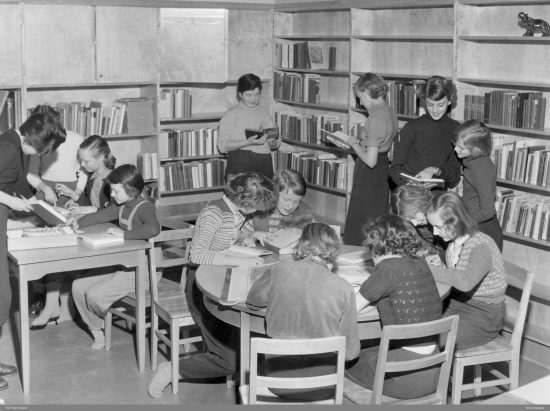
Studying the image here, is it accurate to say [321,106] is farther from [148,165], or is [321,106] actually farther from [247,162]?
[148,165]

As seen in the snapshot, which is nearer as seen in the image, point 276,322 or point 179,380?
point 276,322

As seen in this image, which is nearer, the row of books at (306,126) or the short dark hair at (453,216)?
the short dark hair at (453,216)

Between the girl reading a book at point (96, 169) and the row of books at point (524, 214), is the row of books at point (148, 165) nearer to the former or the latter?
the girl reading a book at point (96, 169)

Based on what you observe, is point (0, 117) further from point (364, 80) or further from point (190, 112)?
point (364, 80)

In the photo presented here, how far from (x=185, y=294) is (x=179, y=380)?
1.69ft

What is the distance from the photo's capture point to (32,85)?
7168mm

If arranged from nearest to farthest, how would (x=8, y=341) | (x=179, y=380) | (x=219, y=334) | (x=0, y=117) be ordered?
(x=219, y=334), (x=179, y=380), (x=8, y=341), (x=0, y=117)

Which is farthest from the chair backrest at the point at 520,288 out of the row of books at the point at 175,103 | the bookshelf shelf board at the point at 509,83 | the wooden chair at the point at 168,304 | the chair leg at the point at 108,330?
the row of books at the point at 175,103

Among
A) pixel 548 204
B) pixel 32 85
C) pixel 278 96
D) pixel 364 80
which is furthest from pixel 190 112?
pixel 548 204

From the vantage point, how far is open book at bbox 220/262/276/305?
165 inches

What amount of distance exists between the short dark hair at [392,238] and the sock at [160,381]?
5.19 ft

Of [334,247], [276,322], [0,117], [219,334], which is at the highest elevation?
[0,117]

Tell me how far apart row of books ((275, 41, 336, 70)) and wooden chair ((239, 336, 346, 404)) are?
4765 millimetres

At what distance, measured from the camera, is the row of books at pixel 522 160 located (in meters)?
5.89
